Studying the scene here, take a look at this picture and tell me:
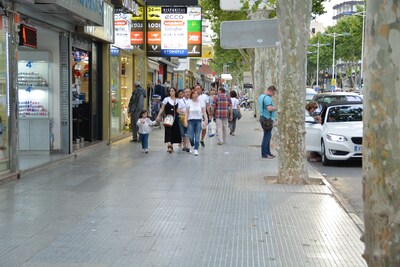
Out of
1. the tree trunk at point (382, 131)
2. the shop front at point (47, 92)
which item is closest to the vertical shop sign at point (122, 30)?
the shop front at point (47, 92)

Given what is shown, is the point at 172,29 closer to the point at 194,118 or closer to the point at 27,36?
the point at 194,118

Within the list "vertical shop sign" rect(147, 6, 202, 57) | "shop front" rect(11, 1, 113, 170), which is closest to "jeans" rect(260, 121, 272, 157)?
"shop front" rect(11, 1, 113, 170)

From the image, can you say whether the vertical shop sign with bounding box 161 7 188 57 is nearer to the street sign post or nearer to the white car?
the white car

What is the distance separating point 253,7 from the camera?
11.5 m

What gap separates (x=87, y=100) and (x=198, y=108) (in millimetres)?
3573

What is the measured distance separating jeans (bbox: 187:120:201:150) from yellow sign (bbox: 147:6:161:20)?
26.7 feet

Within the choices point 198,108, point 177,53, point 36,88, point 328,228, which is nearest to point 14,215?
point 328,228

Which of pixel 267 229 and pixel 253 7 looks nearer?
pixel 267 229

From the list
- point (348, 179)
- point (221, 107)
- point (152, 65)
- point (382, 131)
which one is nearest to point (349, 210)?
point (348, 179)

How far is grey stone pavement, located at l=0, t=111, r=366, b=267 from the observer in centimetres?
569

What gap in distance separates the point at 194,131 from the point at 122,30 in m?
5.64

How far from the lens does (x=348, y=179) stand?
11859 mm

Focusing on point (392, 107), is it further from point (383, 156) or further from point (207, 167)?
point (207, 167)

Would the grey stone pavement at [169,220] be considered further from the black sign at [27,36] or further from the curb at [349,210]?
the black sign at [27,36]
